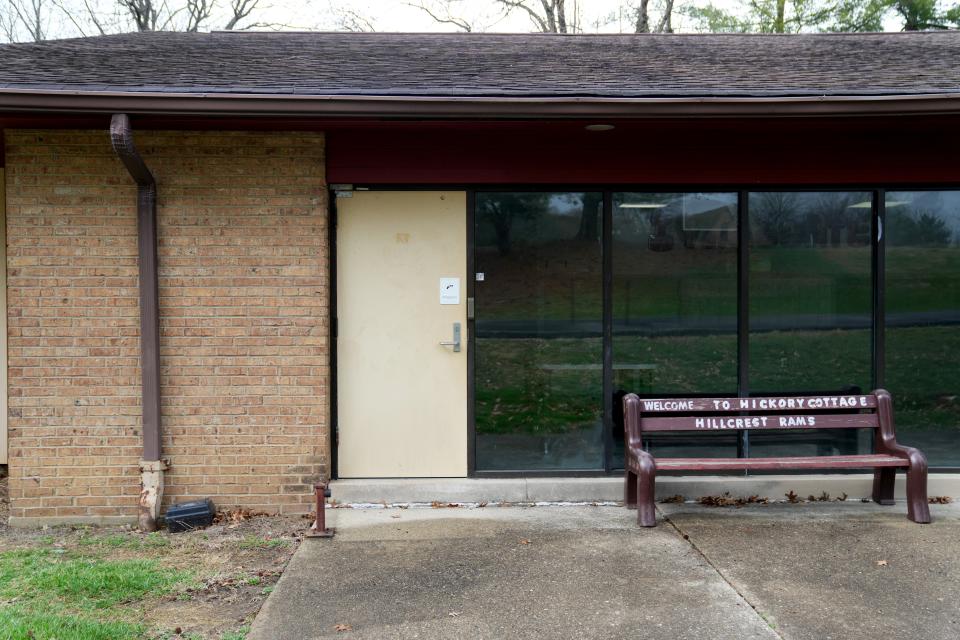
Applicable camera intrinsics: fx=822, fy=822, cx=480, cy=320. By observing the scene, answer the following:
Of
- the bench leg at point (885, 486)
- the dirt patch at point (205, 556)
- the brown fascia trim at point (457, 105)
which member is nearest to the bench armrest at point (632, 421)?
the bench leg at point (885, 486)

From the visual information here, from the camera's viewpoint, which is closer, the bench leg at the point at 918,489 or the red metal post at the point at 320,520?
the red metal post at the point at 320,520

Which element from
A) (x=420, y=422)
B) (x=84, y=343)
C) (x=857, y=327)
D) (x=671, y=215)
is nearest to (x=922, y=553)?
(x=857, y=327)

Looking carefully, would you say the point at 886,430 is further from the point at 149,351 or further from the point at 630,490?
the point at 149,351

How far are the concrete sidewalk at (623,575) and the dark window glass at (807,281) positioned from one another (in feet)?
4.05

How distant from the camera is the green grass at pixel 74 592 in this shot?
3.87m

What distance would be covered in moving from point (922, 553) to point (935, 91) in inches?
119

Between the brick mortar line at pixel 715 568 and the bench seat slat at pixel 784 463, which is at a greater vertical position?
the bench seat slat at pixel 784 463

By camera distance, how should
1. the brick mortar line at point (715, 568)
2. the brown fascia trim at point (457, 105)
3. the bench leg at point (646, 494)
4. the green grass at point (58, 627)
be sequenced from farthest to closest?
1. the bench leg at point (646, 494)
2. the brown fascia trim at point (457, 105)
3. the brick mortar line at point (715, 568)
4. the green grass at point (58, 627)

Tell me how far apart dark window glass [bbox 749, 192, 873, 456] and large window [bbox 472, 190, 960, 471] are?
1 centimetres

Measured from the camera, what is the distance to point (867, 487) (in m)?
6.14

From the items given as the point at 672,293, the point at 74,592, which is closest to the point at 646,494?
the point at 672,293

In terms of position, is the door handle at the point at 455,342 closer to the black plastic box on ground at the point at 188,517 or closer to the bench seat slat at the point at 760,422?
the bench seat slat at the point at 760,422

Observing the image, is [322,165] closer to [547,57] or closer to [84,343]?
[84,343]

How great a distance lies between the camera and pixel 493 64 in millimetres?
6938
